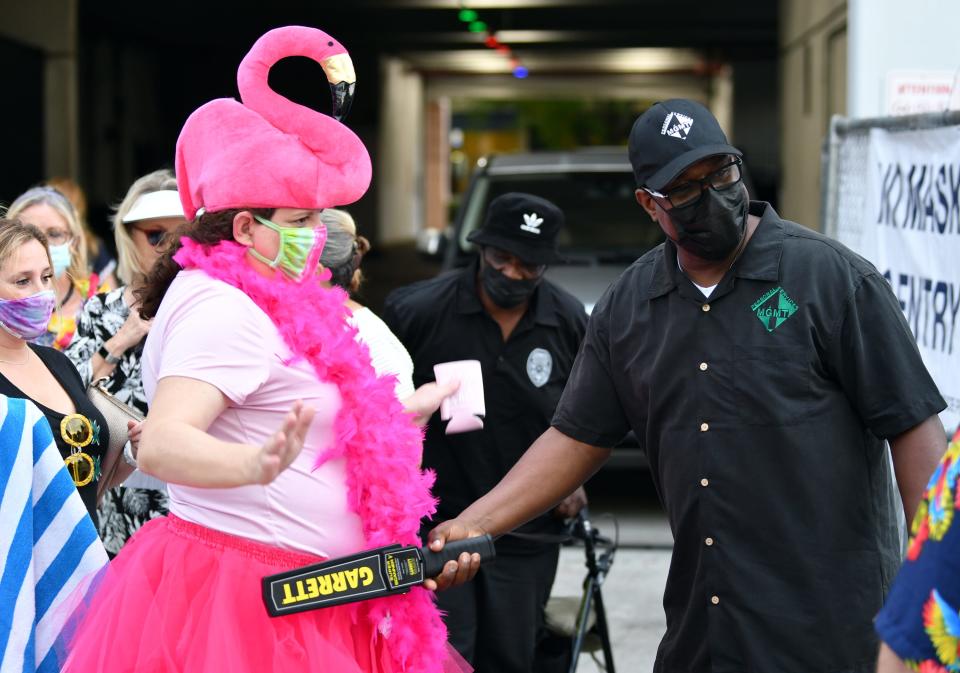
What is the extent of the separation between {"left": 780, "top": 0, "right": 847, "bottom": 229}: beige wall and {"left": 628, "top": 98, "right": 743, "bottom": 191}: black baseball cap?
9929 mm

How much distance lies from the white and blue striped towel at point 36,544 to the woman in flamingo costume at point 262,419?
23 centimetres

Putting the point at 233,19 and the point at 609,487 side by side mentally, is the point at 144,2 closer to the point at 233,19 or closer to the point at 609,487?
the point at 233,19

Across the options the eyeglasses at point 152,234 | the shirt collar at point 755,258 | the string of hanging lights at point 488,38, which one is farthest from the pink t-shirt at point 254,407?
the string of hanging lights at point 488,38

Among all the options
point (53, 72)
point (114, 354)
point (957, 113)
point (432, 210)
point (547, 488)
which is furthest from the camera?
point (432, 210)

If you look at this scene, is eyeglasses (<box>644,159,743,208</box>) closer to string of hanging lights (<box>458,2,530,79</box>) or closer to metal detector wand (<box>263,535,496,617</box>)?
metal detector wand (<box>263,535,496,617</box>)

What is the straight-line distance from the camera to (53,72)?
766 inches

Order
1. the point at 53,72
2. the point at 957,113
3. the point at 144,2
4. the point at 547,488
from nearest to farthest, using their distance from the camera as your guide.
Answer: the point at 547,488 < the point at 957,113 < the point at 53,72 < the point at 144,2

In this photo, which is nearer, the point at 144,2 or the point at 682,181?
the point at 682,181

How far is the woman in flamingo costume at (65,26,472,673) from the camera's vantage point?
2729 mm

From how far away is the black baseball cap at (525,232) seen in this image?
500 centimetres

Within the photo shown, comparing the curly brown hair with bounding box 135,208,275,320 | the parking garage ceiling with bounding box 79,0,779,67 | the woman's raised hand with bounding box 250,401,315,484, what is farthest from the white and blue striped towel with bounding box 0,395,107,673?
the parking garage ceiling with bounding box 79,0,779,67

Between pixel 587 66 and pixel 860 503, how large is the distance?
3261cm

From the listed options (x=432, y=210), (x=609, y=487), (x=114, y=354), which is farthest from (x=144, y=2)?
(x=432, y=210)

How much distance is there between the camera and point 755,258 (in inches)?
119
